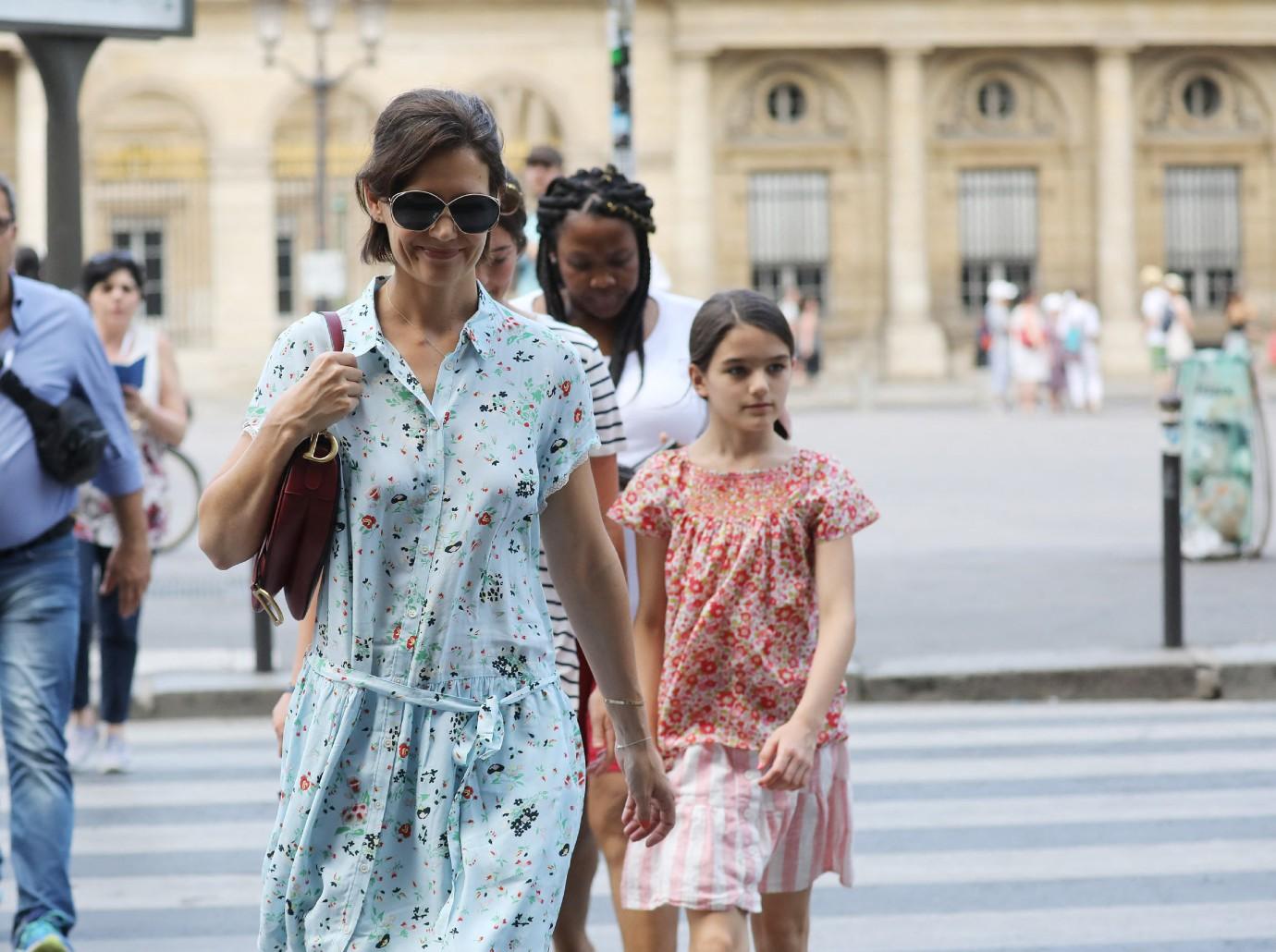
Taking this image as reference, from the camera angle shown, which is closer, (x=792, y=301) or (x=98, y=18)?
(x=98, y=18)

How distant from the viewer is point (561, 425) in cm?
333

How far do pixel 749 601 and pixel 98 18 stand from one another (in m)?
4.85

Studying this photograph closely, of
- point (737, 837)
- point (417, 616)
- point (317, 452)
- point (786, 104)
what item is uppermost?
point (786, 104)

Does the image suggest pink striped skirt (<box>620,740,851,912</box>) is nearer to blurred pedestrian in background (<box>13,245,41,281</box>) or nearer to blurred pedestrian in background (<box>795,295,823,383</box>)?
blurred pedestrian in background (<box>13,245,41,281</box>)

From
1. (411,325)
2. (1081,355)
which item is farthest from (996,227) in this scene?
(411,325)

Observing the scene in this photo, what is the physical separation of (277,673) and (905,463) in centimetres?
1292

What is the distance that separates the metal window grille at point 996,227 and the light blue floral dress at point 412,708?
141 feet

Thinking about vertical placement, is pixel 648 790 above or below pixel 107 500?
below

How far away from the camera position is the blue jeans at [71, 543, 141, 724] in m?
8.06

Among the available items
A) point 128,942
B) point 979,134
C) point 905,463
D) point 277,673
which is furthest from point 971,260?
point 128,942

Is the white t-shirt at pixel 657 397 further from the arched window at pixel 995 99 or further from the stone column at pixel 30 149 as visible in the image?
the arched window at pixel 995 99

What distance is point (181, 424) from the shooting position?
344 inches

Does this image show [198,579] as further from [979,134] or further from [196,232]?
[979,134]

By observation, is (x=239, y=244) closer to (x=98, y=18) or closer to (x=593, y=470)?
(x=98, y=18)
